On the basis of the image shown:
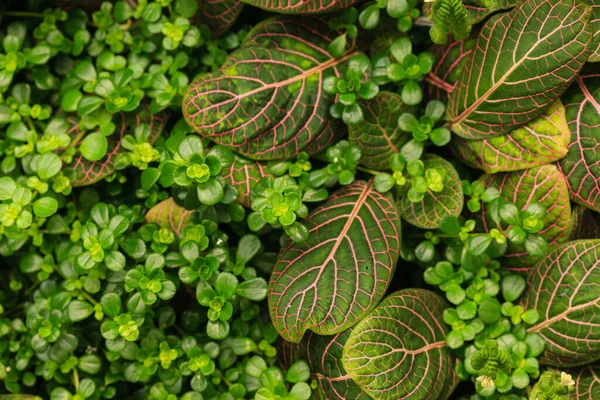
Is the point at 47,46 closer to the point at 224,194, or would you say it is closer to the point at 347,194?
the point at 224,194

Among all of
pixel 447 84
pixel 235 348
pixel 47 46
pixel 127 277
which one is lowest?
pixel 235 348

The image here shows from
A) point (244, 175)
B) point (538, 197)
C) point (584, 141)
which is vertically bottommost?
point (244, 175)

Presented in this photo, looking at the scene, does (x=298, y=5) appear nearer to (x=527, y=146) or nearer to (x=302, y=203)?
(x=302, y=203)

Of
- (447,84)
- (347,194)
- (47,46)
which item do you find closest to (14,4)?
(47,46)

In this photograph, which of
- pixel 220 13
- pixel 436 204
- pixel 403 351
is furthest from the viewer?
pixel 220 13

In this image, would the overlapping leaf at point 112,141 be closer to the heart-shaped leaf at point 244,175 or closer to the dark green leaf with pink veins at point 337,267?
the heart-shaped leaf at point 244,175

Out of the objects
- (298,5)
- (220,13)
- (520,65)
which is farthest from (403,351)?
(220,13)

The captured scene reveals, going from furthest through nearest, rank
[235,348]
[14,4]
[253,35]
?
[14,4] < [253,35] < [235,348]
